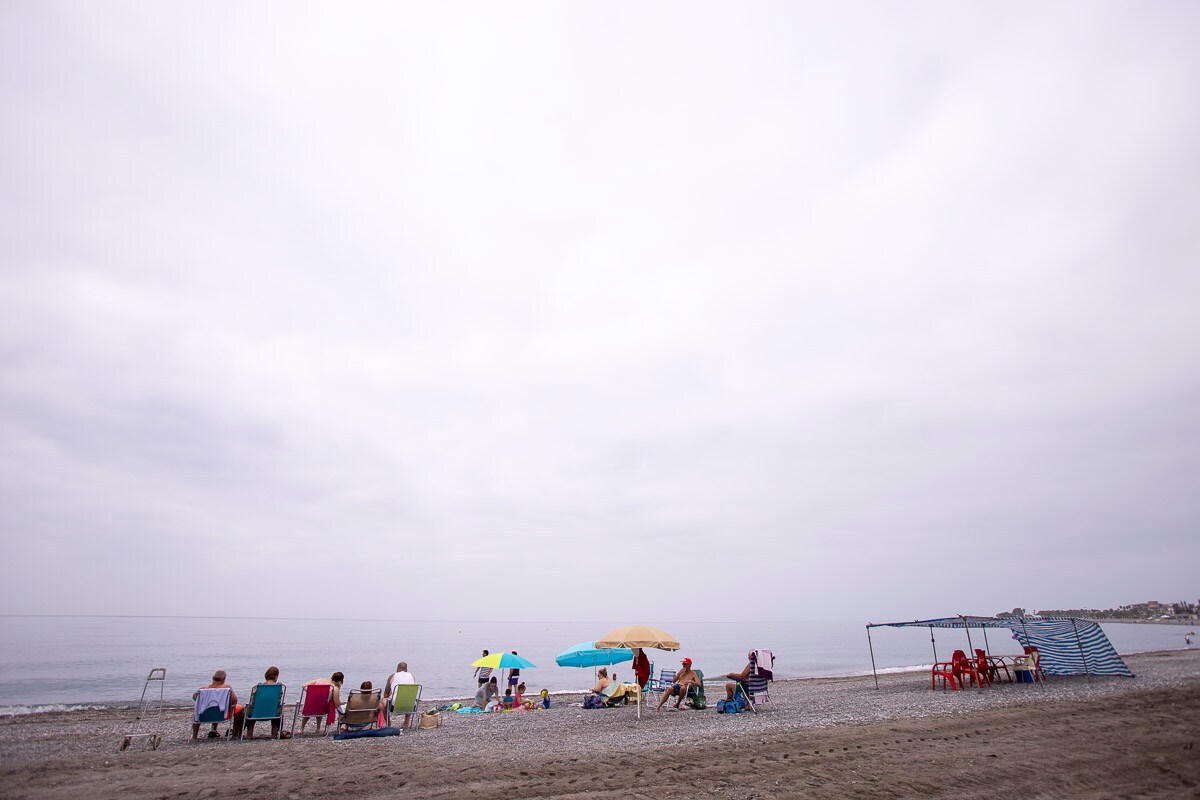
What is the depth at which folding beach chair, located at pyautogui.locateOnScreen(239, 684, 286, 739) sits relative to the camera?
11.8m

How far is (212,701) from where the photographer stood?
11453 mm

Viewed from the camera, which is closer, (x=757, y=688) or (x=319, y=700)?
(x=319, y=700)

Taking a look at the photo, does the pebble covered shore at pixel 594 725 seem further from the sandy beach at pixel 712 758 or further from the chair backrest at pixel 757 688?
the chair backrest at pixel 757 688

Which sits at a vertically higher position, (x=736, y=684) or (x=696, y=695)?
(x=736, y=684)

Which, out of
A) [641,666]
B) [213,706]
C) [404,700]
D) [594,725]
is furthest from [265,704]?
[641,666]

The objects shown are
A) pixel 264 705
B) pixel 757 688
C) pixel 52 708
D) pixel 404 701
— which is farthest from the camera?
pixel 52 708

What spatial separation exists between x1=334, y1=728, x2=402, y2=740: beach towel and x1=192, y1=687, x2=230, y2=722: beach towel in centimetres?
206

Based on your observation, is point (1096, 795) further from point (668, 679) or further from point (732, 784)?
point (668, 679)

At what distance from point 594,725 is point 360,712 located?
15.2 ft

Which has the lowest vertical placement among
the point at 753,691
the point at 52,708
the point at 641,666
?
the point at 52,708

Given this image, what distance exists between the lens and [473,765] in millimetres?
8539

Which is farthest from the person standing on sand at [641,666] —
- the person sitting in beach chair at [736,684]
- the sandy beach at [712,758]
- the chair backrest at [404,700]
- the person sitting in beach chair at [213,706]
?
the person sitting in beach chair at [213,706]

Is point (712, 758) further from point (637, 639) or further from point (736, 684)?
point (736, 684)

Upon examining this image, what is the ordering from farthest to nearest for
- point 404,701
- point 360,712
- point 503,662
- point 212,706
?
1. point 503,662
2. point 404,701
3. point 360,712
4. point 212,706
